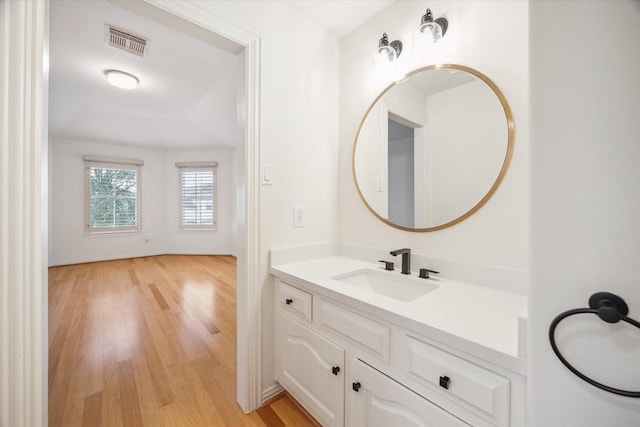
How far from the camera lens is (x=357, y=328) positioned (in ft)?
3.39

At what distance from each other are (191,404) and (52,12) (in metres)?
2.74

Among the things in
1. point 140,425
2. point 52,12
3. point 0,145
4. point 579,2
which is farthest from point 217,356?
point 52,12

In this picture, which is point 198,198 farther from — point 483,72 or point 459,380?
point 459,380

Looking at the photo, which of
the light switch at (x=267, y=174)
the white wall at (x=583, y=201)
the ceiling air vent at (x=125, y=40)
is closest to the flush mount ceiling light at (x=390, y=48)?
the light switch at (x=267, y=174)

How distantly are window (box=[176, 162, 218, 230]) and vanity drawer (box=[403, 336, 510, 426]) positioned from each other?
583 centimetres

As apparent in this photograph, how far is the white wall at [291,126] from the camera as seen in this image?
1447 millimetres

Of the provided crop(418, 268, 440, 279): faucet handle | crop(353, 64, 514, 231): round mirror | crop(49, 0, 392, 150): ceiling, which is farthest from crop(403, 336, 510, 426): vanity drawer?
crop(49, 0, 392, 150): ceiling

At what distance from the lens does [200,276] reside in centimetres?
417

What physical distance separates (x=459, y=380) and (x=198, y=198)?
622cm

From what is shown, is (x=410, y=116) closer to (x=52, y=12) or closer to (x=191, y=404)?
(x=191, y=404)

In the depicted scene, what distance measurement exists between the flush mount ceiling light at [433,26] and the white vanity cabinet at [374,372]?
141 cm

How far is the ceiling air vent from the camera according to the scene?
1.94 meters

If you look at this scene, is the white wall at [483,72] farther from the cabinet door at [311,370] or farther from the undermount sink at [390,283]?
the cabinet door at [311,370]

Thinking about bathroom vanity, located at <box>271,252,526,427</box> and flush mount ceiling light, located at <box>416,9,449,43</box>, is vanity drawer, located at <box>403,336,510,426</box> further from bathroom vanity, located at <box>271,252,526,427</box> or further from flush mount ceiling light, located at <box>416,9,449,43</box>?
flush mount ceiling light, located at <box>416,9,449,43</box>
